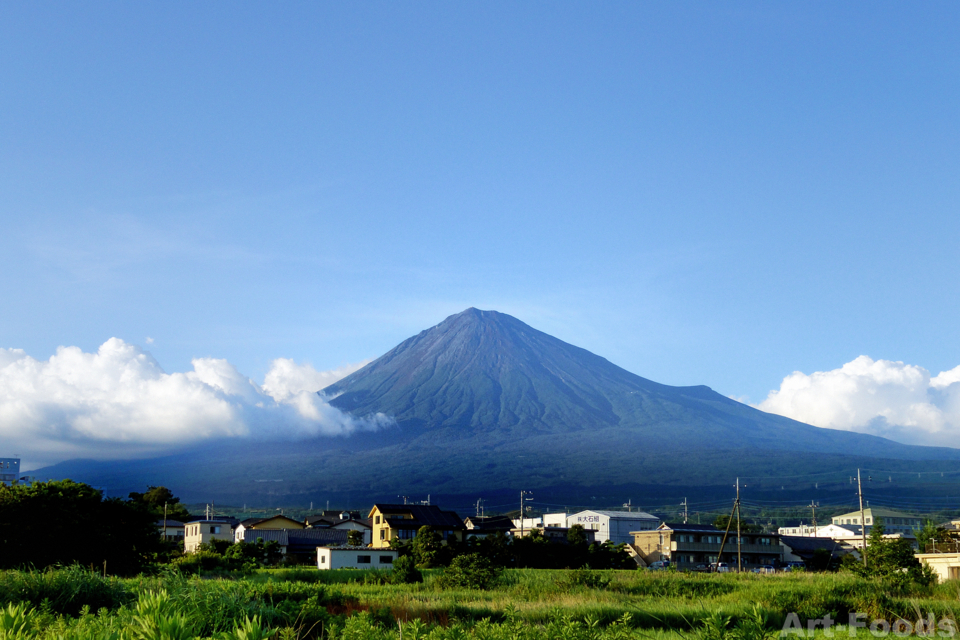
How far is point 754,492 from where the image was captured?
624 feet

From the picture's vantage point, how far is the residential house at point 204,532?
6400 cm

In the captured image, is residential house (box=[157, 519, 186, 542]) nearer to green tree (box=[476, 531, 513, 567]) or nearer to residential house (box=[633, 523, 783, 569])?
green tree (box=[476, 531, 513, 567])

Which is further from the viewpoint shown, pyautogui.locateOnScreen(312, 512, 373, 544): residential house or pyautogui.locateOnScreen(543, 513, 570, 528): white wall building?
pyautogui.locateOnScreen(543, 513, 570, 528): white wall building

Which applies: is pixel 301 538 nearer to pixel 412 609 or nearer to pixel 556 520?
pixel 556 520

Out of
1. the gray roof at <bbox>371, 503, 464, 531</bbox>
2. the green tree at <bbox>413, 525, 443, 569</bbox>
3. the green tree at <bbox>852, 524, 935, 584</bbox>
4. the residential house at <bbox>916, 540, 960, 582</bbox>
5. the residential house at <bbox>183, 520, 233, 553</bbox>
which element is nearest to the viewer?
the residential house at <bbox>916, 540, 960, 582</bbox>

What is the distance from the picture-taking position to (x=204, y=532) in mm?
64312

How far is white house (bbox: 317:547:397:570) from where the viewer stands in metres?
44.8

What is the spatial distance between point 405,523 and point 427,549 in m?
13.7

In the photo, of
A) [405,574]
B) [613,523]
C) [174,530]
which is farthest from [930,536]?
[174,530]

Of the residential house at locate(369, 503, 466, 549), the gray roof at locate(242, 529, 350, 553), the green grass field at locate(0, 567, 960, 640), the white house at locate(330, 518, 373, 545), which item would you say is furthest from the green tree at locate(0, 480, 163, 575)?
the white house at locate(330, 518, 373, 545)

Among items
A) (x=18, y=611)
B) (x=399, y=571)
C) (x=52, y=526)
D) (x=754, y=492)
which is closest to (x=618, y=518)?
(x=399, y=571)

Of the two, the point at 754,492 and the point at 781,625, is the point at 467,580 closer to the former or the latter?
the point at 781,625

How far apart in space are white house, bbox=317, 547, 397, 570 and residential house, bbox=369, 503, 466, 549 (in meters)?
13.0

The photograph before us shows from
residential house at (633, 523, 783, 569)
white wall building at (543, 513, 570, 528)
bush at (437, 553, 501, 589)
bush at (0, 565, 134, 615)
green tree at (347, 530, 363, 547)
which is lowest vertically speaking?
white wall building at (543, 513, 570, 528)
